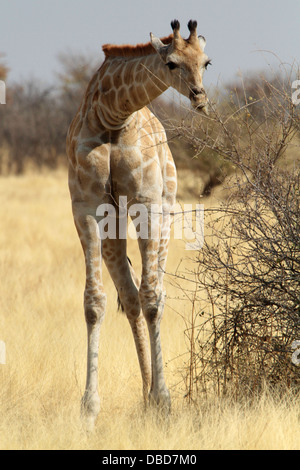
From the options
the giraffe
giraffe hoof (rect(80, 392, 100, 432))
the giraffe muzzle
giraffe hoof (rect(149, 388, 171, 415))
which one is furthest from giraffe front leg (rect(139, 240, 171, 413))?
the giraffe muzzle

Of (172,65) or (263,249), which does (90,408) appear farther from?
(172,65)

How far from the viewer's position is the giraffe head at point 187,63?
328cm

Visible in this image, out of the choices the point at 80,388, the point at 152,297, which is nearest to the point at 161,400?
the point at 152,297

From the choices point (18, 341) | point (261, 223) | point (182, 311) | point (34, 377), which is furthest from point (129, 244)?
point (261, 223)

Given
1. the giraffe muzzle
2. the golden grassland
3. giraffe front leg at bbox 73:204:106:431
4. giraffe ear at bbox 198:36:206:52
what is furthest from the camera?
giraffe front leg at bbox 73:204:106:431

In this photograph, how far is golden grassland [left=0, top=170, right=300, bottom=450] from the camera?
3.10m

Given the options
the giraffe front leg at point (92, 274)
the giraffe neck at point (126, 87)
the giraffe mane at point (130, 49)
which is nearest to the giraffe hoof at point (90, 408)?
the giraffe front leg at point (92, 274)

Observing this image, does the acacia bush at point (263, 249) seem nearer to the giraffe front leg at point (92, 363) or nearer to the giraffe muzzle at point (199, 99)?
the giraffe muzzle at point (199, 99)

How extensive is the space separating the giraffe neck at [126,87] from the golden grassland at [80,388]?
138 centimetres

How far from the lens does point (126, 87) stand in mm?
3676

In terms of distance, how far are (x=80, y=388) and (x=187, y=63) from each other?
2.07m

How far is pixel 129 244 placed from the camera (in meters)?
9.46

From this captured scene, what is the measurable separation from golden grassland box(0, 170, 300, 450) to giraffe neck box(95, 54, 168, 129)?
4.54ft

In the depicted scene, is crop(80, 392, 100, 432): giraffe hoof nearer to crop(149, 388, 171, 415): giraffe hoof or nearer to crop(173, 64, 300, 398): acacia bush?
crop(149, 388, 171, 415): giraffe hoof
